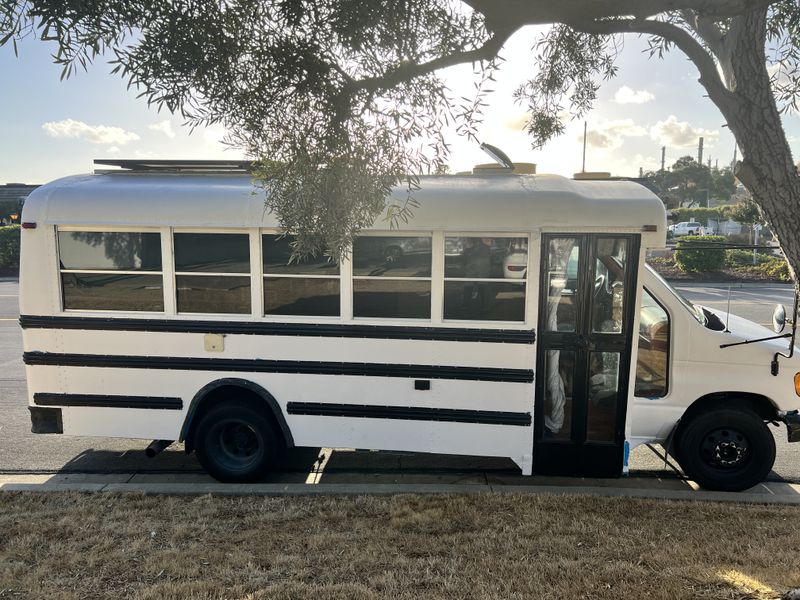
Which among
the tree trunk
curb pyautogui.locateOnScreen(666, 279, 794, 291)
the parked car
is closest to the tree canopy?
the tree trunk

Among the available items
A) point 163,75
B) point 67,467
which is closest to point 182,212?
point 163,75

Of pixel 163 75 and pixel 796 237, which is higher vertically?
pixel 163 75

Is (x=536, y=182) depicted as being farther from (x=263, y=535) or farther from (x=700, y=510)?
(x=263, y=535)

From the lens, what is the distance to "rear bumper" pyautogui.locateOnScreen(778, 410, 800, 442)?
15.0ft

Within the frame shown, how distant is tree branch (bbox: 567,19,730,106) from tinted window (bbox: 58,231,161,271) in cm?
358

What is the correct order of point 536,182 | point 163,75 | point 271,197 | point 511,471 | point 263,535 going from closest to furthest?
1. point 163,75
2. point 271,197
3. point 263,535
4. point 536,182
5. point 511,471

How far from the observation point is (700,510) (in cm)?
429

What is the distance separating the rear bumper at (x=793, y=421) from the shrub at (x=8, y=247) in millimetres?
27911

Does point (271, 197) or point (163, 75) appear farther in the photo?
point (271, 197)

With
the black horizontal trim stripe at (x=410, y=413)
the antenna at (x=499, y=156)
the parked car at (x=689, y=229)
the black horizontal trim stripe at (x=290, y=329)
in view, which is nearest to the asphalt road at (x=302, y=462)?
the black horizontal trim stripe at (x=410, y=413)

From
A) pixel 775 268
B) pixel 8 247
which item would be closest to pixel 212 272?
pixel 775 268

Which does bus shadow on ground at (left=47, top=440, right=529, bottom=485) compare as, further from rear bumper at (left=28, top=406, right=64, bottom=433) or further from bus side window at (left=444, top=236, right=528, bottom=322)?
bus side window at (left=444, top=236, right=528, bottom=322)

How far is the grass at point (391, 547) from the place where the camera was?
10.5ft

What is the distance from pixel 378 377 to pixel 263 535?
56.7 inches
